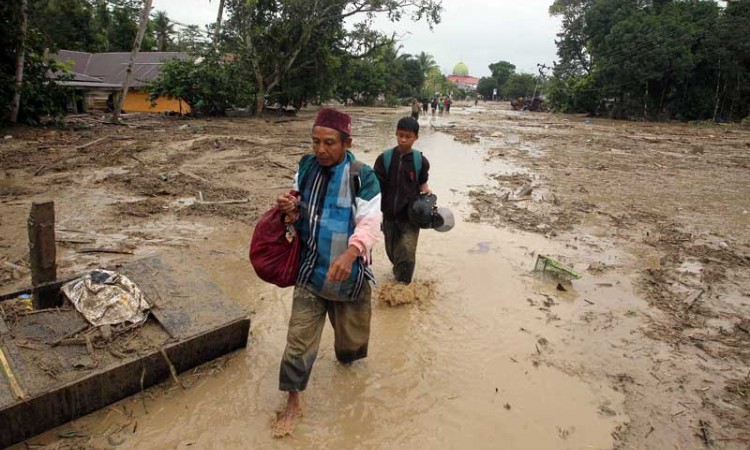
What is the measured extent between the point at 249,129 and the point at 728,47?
1299 inches

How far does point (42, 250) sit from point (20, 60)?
14.4 m

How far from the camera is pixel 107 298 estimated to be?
112 inches

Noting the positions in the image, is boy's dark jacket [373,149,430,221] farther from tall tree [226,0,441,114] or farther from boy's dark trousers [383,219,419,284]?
tall tree [226,0,441,114]

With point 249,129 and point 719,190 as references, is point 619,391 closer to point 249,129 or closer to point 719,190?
point 719,190

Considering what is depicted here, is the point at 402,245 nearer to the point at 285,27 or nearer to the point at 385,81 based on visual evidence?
the point at 285,27

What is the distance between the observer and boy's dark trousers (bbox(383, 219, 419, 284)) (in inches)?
165

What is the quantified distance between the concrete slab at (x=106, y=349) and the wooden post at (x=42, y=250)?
0.27 m

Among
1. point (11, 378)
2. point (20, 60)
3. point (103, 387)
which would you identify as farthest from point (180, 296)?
point (20, 60)

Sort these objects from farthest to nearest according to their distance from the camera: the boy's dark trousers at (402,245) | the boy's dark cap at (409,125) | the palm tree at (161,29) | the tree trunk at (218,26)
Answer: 1. the palm tree at (161,29)
2. the tree trunk at (218,26)
3. the boy's dark trousers at (402,245)
4. the boy's dark cap at (409,125)

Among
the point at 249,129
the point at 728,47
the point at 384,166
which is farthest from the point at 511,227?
the point at 728,47

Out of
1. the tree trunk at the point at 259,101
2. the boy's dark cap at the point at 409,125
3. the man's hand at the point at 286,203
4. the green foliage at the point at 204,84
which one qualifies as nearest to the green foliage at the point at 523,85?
the tree trunk at the point at 259,101

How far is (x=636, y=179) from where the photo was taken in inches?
421

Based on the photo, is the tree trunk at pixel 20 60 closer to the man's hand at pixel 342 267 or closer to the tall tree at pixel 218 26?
the tall tree at pixel 218 26

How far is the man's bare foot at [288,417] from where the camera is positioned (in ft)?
8.23
